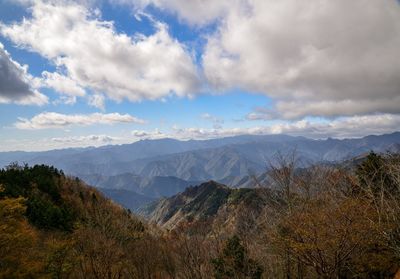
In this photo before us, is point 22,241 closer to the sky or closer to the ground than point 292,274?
closer to the sky

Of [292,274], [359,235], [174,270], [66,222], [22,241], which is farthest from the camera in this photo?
[66,222]

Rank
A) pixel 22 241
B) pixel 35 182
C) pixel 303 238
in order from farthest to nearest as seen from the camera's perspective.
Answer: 1. pixel 35 182
2. pixel 22 241
3. pixel 303 238

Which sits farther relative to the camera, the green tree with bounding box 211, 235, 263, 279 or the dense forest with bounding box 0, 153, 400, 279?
the green tree with bounding box 211, 235, 263, 279

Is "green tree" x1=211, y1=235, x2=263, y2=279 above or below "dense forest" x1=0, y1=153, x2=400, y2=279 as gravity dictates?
below

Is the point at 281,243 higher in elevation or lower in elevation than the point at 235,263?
higher

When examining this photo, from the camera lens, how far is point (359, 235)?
23.1 m

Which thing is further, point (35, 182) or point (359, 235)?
point (35, 182)

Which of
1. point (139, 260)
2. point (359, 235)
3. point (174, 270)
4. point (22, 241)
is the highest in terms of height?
point (359, 235)

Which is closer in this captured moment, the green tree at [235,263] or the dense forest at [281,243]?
the dense forest at [281,243]

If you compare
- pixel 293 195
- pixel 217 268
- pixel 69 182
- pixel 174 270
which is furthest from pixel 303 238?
pixel 69 182

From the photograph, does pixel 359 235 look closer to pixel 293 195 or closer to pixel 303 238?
pixel 303 238

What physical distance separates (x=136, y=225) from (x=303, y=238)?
51.6 meters

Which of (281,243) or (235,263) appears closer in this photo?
(281,243)

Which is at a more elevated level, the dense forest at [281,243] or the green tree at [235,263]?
the dense forest at [281,243]
